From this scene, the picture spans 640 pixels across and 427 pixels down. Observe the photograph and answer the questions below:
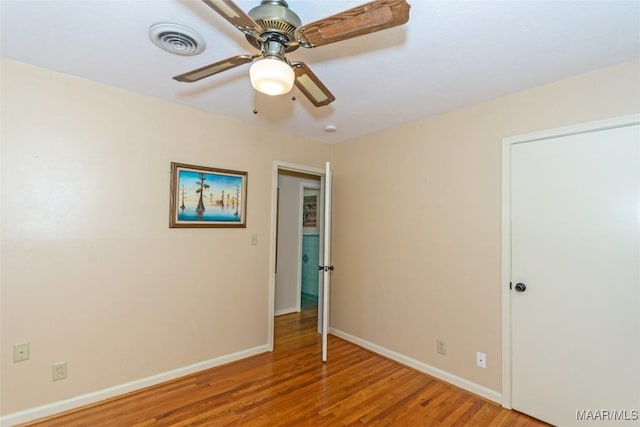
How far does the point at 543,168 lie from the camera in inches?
91.0

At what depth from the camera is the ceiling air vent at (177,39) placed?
5.53 ft

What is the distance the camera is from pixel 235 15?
116cm

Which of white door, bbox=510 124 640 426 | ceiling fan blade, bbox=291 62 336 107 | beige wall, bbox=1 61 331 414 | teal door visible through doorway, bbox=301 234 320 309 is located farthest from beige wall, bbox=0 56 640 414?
teal door visible through doorway, bbox=301 234 320 309

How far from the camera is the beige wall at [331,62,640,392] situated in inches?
91.4

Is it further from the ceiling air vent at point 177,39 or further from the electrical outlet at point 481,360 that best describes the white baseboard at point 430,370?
the ceiling air vent at point 177,39

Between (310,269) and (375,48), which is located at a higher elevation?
(375,48)

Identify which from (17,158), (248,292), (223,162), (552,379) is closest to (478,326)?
(552,379)

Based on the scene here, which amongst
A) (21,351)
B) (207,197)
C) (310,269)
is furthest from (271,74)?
(310,269)

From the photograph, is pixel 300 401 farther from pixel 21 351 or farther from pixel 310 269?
pixel 310 269

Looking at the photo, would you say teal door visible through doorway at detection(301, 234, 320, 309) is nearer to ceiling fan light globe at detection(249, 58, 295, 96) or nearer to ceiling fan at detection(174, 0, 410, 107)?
ceiling fan at detection(174, 0, 410, 107)

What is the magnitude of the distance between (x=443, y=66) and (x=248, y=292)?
2646 mm

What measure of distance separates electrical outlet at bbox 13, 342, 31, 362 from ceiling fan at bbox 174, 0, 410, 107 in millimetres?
2153

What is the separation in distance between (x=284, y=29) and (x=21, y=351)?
8.70 feet

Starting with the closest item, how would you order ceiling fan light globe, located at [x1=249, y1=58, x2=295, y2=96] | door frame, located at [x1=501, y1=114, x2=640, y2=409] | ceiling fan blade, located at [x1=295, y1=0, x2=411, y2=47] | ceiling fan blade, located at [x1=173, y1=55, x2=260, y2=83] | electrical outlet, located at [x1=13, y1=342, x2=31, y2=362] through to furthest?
ceiling fan blade, located at [x1=295, y1=0, x2=411, y2=47] → ceiling fan light globe, located at [x1=249, y1=58, x2=295, y2=96] → ceiling fan blade, located at [x1=173, y1=55, x2=260, y2=83] → electrical outlet, located at [x1=13, y1=342, x2=31, y2=362] → door frame, located at [x1=501, y1=114, x2=640, y2=409]
